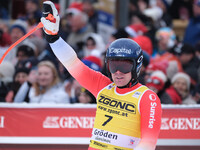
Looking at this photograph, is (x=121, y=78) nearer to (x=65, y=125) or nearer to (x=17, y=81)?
(x=65, y=125)

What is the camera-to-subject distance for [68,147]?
5.95m

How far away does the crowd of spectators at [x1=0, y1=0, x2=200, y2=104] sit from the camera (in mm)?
7465

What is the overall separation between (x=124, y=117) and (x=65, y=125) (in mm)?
1789

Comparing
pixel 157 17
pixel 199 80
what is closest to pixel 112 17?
pixel 157 17

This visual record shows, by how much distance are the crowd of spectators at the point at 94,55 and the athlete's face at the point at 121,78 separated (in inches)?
61.1

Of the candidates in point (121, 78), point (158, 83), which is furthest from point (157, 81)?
point (121, 78)

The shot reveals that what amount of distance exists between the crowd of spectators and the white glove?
1862mm

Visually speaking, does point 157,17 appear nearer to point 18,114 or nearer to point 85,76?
point 18,114

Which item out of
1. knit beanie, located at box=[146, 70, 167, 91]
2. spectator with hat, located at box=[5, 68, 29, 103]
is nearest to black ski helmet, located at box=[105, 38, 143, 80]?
knit beanie, located at box=[146, 70, 167, 91]

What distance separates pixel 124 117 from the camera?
14.2 feet

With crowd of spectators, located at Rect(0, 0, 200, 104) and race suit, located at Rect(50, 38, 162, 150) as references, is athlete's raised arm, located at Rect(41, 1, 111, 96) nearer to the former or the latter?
race suit, located at Rect(50, 38, 162, 150)

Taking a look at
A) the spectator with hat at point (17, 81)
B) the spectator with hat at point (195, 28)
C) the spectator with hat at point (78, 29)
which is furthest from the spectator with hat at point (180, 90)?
the spectator with hat at point (78, 29)

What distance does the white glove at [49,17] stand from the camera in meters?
4.37

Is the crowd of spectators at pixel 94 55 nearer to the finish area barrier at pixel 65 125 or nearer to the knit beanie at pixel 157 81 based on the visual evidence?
the knit beanie at pixel 157 81
